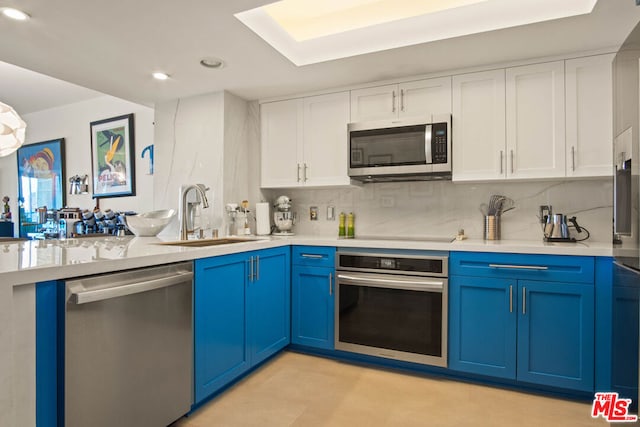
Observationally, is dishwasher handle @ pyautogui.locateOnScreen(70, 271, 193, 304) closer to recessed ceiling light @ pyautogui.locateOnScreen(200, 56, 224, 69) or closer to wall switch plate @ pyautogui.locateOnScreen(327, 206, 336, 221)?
recessed ceiling light @ pyautogui.locateOnScreen(200, 56, 224, 69)

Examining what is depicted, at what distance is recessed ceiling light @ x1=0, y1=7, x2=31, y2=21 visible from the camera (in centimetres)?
185

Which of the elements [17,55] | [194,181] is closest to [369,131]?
[194,181]

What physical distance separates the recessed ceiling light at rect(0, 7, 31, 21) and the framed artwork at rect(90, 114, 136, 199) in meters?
2.27

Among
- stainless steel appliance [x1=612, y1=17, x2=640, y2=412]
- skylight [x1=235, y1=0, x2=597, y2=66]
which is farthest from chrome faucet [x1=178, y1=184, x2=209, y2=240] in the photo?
stainless steel appliance [x1=612, y1=17, x2=640, y2=412]

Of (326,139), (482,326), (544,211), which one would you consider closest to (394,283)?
(482,326)

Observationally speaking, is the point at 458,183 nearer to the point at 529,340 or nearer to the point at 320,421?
the point at 529,340

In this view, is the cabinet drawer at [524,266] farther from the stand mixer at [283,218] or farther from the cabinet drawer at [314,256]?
the stand mixer at [283,218]

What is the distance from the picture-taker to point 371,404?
207 cm

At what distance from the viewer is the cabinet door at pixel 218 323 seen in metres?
1.92

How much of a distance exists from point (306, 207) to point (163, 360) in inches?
78.7

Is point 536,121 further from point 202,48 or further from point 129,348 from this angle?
point 129,348

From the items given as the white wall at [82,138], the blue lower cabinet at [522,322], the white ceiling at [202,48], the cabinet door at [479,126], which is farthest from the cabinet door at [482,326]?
the white wall at [82,138]

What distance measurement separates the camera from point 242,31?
6.97ft

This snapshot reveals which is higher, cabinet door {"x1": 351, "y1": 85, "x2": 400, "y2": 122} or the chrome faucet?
cabinet door {"x1": 351, "y1": 85, "x2": 400, "y2": 122}
